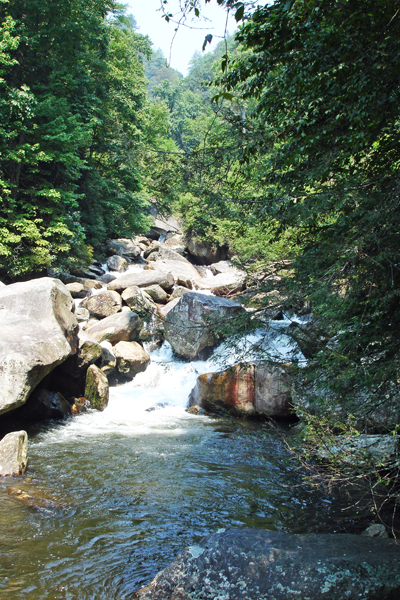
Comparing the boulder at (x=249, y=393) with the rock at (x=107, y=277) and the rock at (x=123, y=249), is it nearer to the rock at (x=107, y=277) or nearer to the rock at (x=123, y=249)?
the rock at (x=107, y=277)

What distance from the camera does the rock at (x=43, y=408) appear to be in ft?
29.8

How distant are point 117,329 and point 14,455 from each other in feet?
22.5

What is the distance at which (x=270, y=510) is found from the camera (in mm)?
5402

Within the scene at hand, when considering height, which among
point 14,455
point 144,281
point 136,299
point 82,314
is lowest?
point 14,455

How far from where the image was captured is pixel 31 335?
8617 mm

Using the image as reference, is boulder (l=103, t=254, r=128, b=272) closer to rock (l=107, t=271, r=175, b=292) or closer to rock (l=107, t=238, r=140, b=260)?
rock (l=107, t=238, r=140, b=260)

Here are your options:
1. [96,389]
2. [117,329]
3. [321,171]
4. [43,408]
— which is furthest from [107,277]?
[321,171]

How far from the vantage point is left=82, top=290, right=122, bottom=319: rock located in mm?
15156

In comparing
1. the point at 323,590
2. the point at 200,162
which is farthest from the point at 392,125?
the point at 323,590

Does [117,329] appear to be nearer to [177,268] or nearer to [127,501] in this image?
[127,501]

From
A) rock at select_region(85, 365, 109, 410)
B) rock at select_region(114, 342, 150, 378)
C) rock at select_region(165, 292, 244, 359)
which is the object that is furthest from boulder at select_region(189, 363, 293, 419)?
rock at select_region(114, 342, 150, 378)

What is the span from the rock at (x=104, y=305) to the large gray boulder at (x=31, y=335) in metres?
4.31

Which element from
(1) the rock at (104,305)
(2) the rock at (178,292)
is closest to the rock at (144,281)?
(2) the rock at (178,292)

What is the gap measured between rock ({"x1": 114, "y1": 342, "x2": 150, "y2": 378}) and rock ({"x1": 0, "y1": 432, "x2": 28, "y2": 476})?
5351 millimetres
